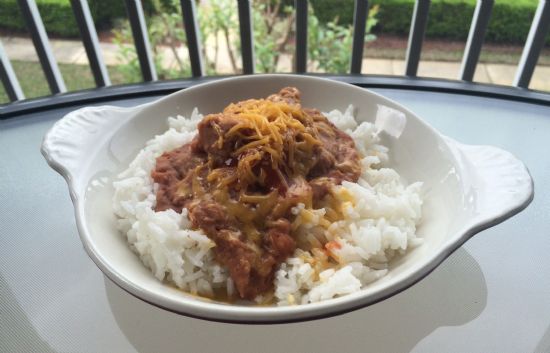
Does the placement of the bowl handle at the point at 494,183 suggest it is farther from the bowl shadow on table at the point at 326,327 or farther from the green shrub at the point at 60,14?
the green shrub at the point at 60,14

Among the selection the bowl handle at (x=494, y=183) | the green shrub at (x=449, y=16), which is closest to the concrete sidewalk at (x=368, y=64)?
the green shrub at (x=449, y=16)

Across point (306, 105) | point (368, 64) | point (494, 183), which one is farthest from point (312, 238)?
point (368, 64)

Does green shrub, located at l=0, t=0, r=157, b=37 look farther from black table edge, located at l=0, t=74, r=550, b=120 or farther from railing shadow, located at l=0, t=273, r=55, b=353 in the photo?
railing shadow, located at l=0, t=273, r=55, b=353

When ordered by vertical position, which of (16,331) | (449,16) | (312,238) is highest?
(312,238)

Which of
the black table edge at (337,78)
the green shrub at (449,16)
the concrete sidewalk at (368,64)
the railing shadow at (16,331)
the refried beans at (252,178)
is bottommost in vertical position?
the concrete sidewalk at (368,64)

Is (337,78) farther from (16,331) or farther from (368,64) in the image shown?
(368,64)

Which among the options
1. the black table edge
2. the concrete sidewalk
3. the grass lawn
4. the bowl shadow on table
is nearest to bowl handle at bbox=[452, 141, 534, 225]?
the bowl shadow on table
